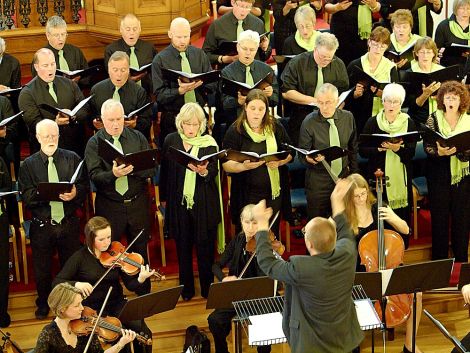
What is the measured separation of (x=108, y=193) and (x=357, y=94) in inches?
86.2

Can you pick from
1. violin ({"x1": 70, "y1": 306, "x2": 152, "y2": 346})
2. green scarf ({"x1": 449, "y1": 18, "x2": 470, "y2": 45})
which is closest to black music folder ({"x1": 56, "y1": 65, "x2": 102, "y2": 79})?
violin ({"x1": 70, "y1": 306, "x2": 152, "y2": 346})

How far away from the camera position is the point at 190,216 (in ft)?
24.8

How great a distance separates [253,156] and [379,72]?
1655mm

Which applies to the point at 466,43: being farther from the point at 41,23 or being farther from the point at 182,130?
the point at 41,23

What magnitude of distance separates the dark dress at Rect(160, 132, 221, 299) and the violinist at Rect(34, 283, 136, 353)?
57.2 inches

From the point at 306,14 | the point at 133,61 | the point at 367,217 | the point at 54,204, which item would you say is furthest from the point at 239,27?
the point at 54,204

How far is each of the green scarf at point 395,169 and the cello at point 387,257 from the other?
820 mm

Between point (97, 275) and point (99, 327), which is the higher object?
point (97, 275)

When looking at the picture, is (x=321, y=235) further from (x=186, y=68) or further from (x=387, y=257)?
(x=186, y=68)

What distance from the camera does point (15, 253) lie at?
25.2 ft

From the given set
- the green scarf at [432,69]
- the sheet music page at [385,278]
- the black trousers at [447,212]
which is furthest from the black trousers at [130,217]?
the green scarf at [432,69]

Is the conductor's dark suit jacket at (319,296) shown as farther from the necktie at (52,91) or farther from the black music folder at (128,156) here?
the necktie at (52,91)

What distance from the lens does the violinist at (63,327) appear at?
20.0 ft

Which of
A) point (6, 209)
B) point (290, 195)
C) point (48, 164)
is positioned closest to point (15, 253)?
point (6, 209)
